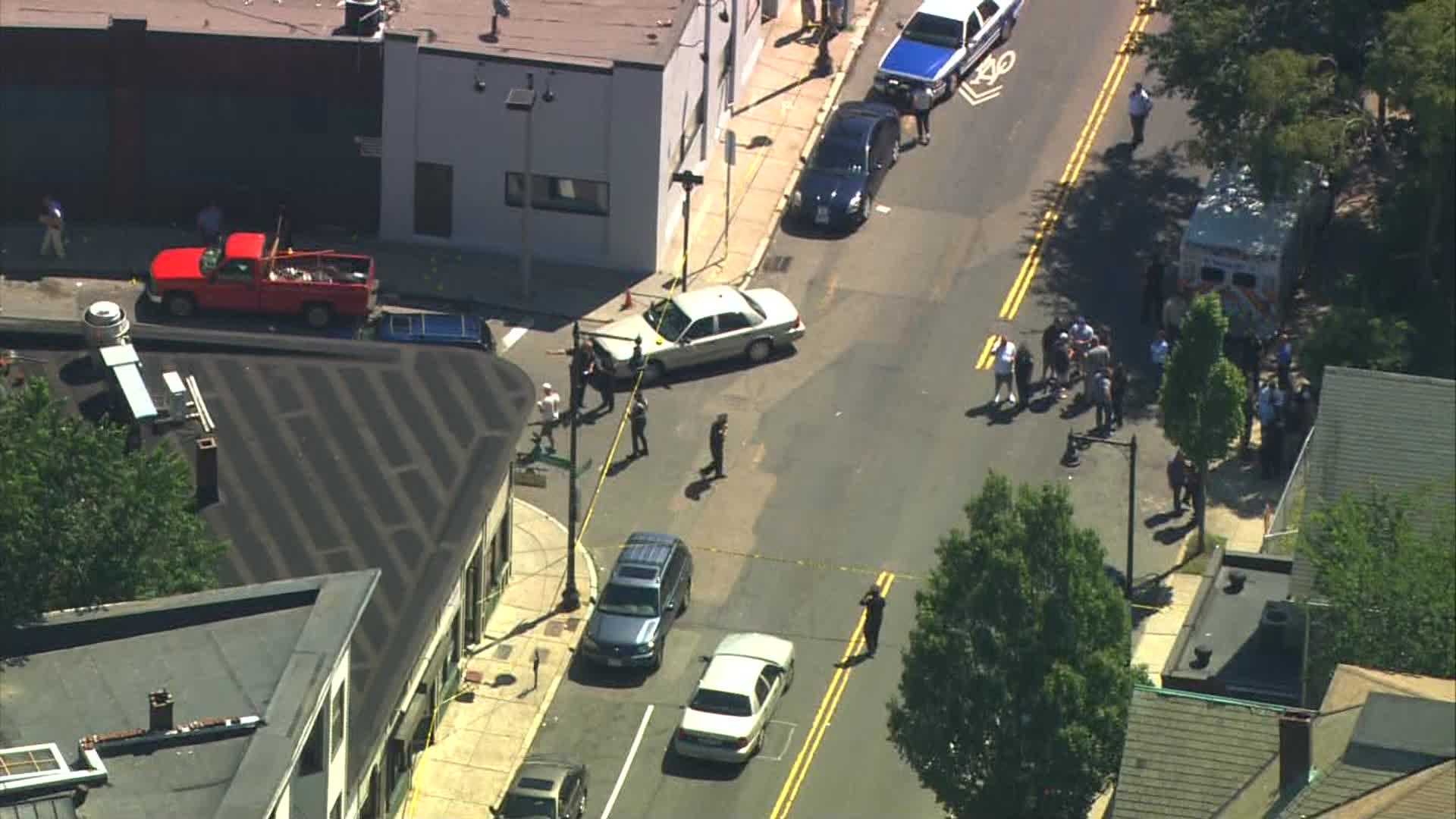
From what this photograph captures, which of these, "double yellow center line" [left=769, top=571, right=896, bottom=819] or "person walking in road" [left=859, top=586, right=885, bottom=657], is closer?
"double yellow center line" [left=769, top=571, right=896, bottom=819]

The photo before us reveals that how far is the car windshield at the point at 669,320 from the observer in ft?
232

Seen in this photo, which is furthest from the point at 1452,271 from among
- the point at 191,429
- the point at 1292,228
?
the point at 191,429

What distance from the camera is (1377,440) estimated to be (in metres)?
55.7

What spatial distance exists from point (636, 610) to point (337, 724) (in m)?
11.1

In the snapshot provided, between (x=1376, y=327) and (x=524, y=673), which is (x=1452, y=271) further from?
(x=524, y=673)

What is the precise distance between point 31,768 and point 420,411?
735 inches

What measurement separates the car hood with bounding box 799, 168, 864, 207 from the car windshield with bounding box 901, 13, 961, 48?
256 inches

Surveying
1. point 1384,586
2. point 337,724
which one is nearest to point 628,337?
point 337,724

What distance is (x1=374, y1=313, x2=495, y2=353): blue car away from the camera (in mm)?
69250

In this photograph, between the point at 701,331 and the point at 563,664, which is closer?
the point at 563,664

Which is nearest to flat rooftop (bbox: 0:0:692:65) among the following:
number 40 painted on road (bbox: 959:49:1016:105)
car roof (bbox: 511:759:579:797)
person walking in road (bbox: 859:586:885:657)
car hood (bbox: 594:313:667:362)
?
car hood (bbox: 594:313:667:362)

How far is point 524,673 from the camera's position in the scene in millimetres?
62594

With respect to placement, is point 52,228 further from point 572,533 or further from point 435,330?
point 572,533

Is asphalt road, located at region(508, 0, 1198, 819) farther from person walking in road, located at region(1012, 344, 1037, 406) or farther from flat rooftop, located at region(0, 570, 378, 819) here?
flat rooftop, located at region(0, 570, 378, 819)
